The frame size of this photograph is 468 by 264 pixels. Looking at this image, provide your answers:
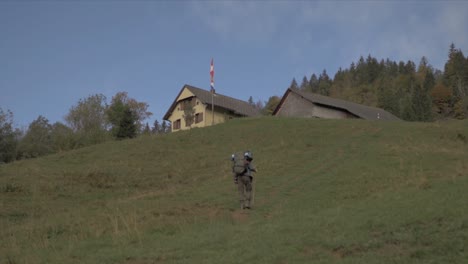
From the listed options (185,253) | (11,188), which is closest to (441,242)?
(185,253)

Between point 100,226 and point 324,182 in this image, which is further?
point 324,182

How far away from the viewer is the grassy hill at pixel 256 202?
10.5m

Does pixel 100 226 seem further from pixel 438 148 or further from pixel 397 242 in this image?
pixel 438 148

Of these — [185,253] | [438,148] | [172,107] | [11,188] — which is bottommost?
[185,253]

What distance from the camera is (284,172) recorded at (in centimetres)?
2588

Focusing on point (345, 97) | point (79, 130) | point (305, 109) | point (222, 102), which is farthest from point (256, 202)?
point (345, 97)

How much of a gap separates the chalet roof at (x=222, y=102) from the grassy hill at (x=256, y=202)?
79.5ft

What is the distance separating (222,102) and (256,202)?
4762 cm

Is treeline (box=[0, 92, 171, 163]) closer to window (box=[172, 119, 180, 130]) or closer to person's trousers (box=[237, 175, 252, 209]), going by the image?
window (box=[172, 119, 180, 130])

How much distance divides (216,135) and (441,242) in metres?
33.3

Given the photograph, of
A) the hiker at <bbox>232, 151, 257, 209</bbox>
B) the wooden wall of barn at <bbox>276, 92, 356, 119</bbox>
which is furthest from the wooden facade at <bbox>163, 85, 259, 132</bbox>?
the hiker at <bbox>232, 151, 257, 209</bbox>

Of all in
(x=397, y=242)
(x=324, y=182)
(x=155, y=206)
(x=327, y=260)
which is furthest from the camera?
(x=324, y=182)

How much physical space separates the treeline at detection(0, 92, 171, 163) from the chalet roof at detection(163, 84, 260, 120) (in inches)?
308

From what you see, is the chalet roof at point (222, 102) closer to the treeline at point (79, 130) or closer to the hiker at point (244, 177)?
the treeline at point (79, 130)
